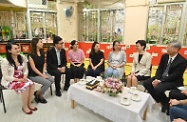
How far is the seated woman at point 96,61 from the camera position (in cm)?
306

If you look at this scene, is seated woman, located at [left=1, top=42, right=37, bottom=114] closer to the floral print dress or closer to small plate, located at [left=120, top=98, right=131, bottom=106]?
the floral print dress

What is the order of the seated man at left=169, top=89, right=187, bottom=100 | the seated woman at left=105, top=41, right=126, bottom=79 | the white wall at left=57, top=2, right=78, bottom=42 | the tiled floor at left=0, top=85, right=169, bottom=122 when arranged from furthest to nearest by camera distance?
1. the white wall at left=57, top=2, right=78, bottom=42
2. the seated woman at left=105, top=41, right=126, bottom=79
3. the tiled floor at left=0, top=85, right=169, bottom=122
4. the seated man at left=169, top=89, right=187, bottom=100

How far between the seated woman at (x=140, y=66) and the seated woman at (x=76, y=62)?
1.07 m

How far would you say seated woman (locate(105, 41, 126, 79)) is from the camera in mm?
2914

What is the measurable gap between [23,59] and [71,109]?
3.84 feet

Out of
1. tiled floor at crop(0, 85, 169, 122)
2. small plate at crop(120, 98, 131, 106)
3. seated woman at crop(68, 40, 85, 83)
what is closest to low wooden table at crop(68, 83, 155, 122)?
small plate at crop(120, 98, 131, 106)

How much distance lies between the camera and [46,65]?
2.90m

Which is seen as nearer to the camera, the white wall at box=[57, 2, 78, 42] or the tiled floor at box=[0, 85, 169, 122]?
the tiled floor at box=[0, 85, 169, 122]

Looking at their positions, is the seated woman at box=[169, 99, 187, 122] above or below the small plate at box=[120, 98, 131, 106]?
below

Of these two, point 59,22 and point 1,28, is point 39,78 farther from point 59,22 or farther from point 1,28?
point 1,28

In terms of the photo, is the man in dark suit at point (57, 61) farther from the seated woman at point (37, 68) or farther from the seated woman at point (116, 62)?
the seated woman at point (116, 62)

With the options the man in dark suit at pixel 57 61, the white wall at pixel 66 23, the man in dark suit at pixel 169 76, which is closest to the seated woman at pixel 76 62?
the man in dark suit at pixel 57 61

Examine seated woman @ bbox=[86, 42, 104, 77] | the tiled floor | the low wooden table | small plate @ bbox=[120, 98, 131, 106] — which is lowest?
the tiled floor

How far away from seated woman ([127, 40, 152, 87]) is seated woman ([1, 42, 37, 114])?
179 cm
